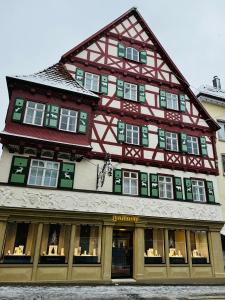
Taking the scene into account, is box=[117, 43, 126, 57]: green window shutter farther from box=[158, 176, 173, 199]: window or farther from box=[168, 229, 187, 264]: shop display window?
box=[168, 229, 187, 264]: shop display window

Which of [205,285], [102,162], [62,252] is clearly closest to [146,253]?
[205,285]

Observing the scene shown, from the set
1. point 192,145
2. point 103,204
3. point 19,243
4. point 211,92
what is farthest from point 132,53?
point 19,243

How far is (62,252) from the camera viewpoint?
1337cm

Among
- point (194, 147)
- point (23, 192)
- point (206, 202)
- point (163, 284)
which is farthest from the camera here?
point (194, 147)

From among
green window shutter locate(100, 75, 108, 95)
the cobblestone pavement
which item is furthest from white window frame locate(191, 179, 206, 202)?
green window shutter locate(100, 75, 108, 95)

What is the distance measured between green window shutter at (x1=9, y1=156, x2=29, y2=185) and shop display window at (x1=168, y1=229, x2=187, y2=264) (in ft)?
29.9

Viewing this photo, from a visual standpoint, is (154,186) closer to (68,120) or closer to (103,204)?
(103,204)

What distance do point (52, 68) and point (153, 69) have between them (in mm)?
7496

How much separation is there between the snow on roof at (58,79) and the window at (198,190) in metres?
8.62

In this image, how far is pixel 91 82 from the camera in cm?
1702

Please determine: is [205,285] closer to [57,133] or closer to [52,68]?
[57,133]

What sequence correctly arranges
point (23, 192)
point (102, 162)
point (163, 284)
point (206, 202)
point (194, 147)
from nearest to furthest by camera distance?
point (23, 192)
point (163, 284)
point (102, 162)
point (206, 202)
point (194, 147)

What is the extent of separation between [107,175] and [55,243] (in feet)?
14.8

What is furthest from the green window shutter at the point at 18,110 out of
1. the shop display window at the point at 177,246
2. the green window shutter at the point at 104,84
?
the shop display window at the point at 177,246
